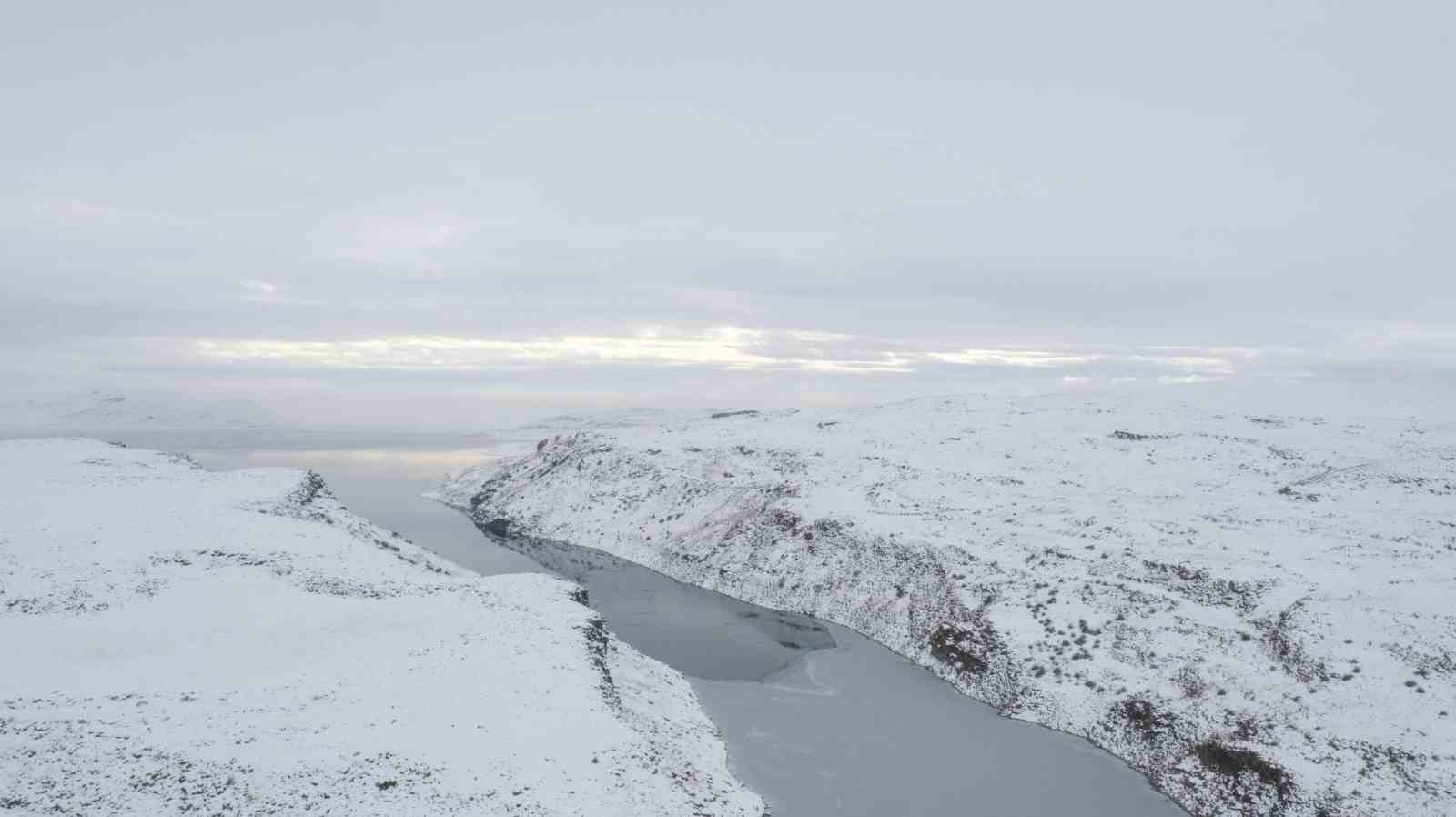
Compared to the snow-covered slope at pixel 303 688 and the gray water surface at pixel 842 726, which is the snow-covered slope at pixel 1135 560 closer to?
the gray water surface at pixel 842 726

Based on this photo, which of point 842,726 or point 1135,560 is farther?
point 1135,560

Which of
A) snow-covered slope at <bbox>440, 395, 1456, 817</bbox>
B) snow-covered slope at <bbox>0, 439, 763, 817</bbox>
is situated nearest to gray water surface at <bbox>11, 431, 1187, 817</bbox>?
snow-covered slope at <bbox>440, 395, 1456, 817</bbox>

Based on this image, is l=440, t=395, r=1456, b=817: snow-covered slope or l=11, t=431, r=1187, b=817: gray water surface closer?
l=11, t=431, r=1187, b=817: gray water surface

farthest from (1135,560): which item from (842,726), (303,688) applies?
(303,688)

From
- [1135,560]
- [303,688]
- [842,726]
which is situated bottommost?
[842,726]

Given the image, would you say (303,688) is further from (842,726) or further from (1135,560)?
(1135,560)

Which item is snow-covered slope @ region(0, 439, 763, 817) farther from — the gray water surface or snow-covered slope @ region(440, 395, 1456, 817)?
snow-covered slope @ region(440, 395, 1456, 817)

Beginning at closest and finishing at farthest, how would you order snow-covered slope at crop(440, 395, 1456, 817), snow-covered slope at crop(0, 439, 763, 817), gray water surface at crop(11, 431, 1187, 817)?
snow-covered slope at crop(0, 439, 763, 817)
gray water surface at crop(11, 431, 1187, 817)
snow-covered slope at crop(440, 395, 1456, 817)
